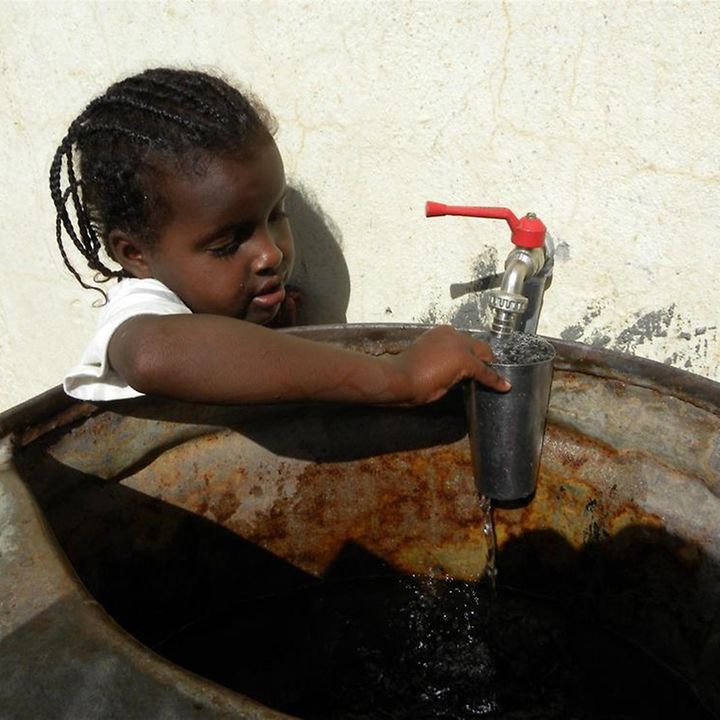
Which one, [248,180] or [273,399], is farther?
[248,180]

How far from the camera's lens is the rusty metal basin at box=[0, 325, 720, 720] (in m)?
1.08

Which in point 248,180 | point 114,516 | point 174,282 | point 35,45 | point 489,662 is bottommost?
point 489,662

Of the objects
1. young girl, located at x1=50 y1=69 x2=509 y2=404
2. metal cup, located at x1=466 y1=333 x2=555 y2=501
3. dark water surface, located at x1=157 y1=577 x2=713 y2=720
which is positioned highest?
young girl, located at x1=50 y1=69 x2=509 y2=404

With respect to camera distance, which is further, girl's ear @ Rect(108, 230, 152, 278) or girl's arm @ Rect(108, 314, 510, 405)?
girl's ear @ Rect(108, 230, 152, 278)

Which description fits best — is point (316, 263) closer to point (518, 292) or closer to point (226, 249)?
point (226, 249)

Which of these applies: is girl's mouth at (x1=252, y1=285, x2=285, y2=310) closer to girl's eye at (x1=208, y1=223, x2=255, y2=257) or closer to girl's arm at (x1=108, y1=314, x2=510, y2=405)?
girl's eye at (x1=208, y1=223, x2=255, y2=257)

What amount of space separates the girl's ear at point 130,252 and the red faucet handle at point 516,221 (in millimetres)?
466

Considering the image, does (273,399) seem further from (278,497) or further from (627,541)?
(627,541)

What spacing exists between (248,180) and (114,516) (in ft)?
1.70

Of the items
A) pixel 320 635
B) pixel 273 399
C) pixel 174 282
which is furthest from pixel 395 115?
pixel 320 635

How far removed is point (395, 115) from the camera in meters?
1.38

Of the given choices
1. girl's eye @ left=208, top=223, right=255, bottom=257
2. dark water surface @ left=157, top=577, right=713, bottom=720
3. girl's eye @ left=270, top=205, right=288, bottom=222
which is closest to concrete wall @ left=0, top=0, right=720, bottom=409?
girl's eye @ left=270, top=205, right=288, bottom=222

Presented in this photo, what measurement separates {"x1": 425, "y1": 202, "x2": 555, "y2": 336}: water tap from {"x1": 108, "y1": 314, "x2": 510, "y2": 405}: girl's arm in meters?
0.09

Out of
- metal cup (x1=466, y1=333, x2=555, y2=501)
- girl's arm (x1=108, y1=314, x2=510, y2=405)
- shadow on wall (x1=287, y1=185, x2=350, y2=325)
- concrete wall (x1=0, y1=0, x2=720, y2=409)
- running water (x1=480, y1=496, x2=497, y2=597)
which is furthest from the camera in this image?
shadow on wall (x1=287, y1=185, x2=350, y2=325)
